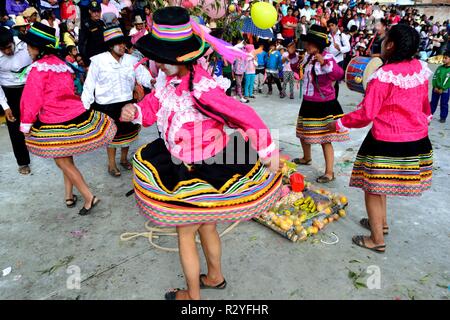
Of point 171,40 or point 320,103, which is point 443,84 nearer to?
point 320,103

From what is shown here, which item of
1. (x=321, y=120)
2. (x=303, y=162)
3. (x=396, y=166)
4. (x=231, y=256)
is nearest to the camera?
(x=396, y=166)

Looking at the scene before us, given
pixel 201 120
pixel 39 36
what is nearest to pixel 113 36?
pixel 39 36

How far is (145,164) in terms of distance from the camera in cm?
231

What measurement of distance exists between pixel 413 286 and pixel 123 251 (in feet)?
8.36

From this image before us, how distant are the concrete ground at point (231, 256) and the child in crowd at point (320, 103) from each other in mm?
606

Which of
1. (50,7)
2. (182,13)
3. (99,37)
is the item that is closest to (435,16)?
(50,7)

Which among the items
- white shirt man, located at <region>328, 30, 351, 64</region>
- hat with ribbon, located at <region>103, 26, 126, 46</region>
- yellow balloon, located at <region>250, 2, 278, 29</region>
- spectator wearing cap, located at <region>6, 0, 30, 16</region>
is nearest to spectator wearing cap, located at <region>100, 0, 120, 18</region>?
spectator wearing cap, located at <region>6, 0, 30, 16</region>

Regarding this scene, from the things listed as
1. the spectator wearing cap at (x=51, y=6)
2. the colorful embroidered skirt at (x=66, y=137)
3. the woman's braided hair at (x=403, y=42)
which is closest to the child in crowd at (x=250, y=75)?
the spectator wearing cap at (x=51, y=6)

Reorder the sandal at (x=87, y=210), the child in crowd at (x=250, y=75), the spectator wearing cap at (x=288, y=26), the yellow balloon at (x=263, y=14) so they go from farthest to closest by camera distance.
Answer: the spectator wearing cap at (x=288, y=26)
the child in crowd at (x=250, y=75)
the yellow balloon at (x=263, y=14)
the sandal at (x=87, y=210)

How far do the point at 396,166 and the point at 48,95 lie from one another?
135 inches

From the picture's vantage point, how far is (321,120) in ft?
15.3

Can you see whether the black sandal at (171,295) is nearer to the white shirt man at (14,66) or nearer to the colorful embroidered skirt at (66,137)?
the colorful embroidered skirt at (66,137)

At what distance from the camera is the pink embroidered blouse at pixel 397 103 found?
2883mm
